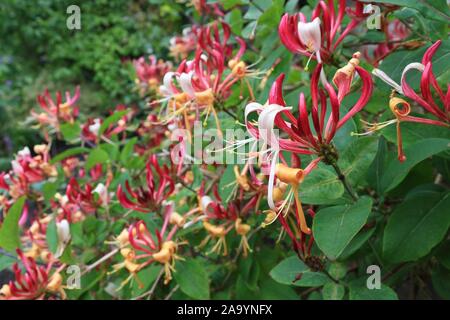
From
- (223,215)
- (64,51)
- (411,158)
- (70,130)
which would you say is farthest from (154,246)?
(64,51)

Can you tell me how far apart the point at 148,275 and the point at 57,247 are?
177 mm

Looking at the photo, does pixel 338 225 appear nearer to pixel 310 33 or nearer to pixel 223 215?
pixel 310 33

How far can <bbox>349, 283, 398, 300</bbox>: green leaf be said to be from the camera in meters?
0.65

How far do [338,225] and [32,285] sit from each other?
22.5 inches

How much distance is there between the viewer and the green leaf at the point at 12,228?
2.88 feet

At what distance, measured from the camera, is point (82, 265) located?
0.97m

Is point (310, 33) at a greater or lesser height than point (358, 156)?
greater

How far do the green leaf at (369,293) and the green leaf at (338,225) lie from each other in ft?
0.57

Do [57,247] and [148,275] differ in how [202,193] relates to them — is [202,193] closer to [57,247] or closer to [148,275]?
[148,275]

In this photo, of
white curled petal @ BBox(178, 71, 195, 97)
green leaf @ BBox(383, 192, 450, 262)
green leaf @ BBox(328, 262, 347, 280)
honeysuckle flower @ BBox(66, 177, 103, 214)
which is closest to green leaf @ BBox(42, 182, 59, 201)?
honeysuckle flower @ BBox(66, 177, 103, 214)

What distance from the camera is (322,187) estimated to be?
21.7 inches

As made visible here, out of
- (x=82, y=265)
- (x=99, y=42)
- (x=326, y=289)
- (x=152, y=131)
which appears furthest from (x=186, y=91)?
(x=99, y=42)

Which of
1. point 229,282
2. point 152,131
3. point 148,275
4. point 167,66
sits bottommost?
point 229,282
